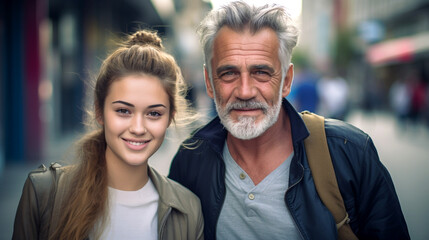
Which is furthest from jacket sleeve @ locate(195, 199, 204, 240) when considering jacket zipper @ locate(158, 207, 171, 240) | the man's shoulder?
the man's shoulder

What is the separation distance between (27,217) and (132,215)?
527 mm

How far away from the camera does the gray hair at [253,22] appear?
7.79ft

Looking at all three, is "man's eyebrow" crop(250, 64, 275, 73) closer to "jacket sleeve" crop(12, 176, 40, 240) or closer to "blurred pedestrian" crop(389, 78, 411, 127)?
"jacket sleeve" crop(12, 176, 40, 240)

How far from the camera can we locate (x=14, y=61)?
792 centimetres

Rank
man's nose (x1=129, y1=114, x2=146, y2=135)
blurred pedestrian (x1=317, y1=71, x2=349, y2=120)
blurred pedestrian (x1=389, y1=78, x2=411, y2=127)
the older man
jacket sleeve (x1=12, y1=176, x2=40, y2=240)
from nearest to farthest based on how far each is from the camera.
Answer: jacket sleeve (x1=12, y1=176, x2=40, y2=240), man's nose (x1=129, y1=114, x2=146, y2=135), the older man, blurred pedestrian (x1=317, y1=71, x2=349, y2=120), blurred pedestrian (x1=389, y1=78, x2=411, y2=127)

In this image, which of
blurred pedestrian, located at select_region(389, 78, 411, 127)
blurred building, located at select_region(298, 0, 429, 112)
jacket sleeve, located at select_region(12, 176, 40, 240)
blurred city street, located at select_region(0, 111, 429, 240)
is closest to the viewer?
jacket sleeve, located at select_region(12, 176, 40, 240)

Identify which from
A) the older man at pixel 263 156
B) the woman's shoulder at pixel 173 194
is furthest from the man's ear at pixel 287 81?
the woman's shoulder at pixel 173 194

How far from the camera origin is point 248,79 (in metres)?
2.36

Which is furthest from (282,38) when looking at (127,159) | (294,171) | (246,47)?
(127,159)

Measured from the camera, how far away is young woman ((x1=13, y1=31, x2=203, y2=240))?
1.99 metres

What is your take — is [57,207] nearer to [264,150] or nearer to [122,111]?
[122,111]

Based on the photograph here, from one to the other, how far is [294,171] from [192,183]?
69cm

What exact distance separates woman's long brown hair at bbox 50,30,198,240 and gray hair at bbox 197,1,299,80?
354mm

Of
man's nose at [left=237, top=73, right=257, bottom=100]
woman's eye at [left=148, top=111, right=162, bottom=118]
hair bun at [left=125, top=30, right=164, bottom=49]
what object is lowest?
woman's eye at [left=148, top=111, right=162, bottom=118]
